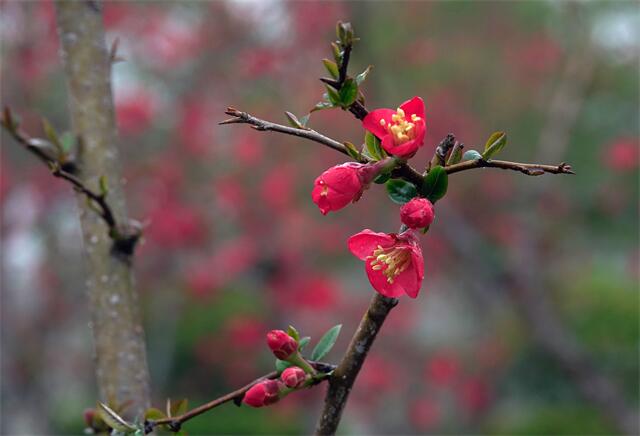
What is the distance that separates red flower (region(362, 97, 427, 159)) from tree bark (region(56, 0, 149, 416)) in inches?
22.4

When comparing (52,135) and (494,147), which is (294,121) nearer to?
(494,147)

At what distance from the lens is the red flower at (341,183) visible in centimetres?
62

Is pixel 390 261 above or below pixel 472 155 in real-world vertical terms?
below

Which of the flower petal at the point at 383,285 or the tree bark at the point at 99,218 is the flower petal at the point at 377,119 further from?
the tree bark at the point at 99,218

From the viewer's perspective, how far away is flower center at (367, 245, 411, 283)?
67 centimetres

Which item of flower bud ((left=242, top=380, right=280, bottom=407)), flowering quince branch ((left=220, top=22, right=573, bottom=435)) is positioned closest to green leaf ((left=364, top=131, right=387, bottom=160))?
flowering quince branch ((left=220, top=22, right=573, bottom=435))

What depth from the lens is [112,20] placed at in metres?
5.01

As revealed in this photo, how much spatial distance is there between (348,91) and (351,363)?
27 centimetres

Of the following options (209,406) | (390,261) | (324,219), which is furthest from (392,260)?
(324,219)

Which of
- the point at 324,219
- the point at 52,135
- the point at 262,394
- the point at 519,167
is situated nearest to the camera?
A: the point at 519,167

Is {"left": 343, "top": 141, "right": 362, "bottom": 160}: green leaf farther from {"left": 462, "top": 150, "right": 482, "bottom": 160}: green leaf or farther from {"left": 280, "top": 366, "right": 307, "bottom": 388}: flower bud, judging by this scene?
{"left": 280, "top": 366, "right": 307, "bottom": 388}: flower bud

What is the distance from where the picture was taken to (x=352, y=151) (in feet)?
2.10

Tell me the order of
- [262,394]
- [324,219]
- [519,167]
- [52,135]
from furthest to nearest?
[324,219]
[52,135]
[262,394]
[519,167]

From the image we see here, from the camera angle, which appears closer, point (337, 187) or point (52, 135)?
point (337, 187)
